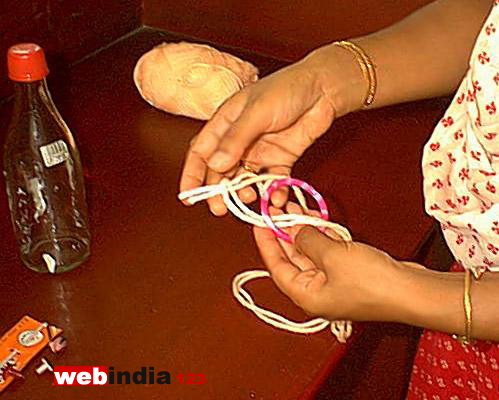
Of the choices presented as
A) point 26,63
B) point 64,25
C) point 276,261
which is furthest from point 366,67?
point 64,25

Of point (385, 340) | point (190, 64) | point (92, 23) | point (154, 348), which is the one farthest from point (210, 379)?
point (92, 23)

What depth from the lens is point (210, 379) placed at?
0.72m

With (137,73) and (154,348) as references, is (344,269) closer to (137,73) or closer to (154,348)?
(154,348)

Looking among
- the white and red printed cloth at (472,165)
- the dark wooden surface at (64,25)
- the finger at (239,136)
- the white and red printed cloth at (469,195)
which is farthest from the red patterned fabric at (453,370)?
the dark wooden surface at (64,25)

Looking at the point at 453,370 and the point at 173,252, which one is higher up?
the point at 173,252

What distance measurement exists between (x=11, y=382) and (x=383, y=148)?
1.85 ft

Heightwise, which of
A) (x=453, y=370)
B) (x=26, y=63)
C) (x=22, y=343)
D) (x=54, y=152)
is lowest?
(x=453, y=370)

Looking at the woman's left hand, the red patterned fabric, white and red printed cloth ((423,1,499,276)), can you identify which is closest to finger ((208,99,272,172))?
the woman's left hand

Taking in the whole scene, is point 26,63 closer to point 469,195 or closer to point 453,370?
point 469,195

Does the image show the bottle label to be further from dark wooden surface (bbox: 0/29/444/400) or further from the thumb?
the thumb

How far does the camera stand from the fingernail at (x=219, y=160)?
2.43ft

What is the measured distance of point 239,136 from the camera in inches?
30.4

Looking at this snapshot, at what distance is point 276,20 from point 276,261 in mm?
557

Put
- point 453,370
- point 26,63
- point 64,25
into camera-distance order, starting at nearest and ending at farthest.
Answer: point 26,63 < point 453,370 < point 64,25
